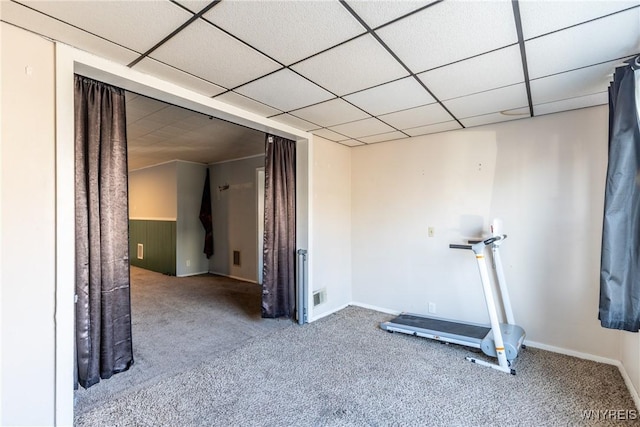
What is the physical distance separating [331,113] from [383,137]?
1107mm

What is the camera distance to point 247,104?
2789 millimetres

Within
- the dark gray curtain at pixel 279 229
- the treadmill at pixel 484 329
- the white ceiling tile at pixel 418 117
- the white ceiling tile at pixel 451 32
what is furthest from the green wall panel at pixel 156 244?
the white ceiling tile at pixel 451 32

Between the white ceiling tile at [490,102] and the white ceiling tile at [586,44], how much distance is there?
34cm

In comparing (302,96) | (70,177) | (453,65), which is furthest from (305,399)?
(453,65)

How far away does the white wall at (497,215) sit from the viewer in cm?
280

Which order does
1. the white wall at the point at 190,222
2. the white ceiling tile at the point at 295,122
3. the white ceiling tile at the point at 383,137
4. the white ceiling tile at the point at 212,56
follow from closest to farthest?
the white ceiling tile at the point at 212,56
the white ceiling tile at the point at 295,122
the white ceiling tile at the point at 383,137
the white wall at the point at 190,222

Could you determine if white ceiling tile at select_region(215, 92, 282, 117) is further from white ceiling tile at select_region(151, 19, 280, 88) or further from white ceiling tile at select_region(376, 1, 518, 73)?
white ceiling tile at select_region(376, 1, 518, 73)

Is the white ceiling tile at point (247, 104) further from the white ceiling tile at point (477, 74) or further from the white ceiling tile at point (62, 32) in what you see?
the white ceiling tile at point (477, 74)

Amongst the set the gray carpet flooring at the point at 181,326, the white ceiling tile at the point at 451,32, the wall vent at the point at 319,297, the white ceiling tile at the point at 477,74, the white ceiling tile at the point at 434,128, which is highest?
the white ceiling tile at the point at 451,32

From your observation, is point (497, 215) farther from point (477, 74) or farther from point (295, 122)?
point (295, 122)

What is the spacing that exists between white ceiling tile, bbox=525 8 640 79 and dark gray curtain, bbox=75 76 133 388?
9.15ft

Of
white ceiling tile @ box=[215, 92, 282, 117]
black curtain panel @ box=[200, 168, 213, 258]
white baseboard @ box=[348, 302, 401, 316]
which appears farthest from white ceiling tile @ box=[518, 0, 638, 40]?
A: black curtain panel @ box=[200, 168, 213, 258]

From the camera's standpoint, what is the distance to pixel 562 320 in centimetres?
291

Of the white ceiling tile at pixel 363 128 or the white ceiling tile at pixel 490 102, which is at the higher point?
the white ceiling tile at pixel 363 128
